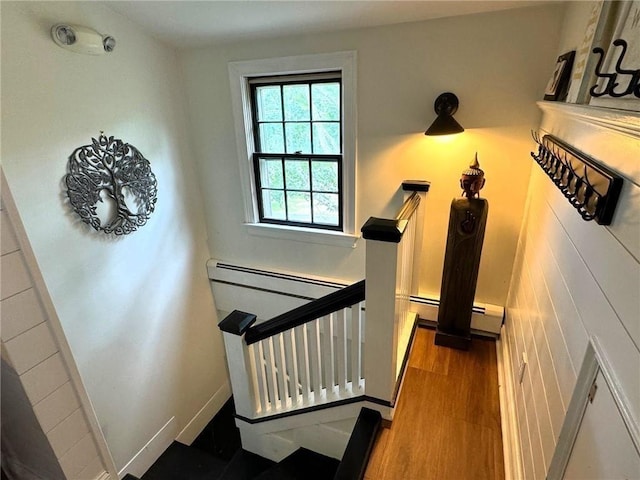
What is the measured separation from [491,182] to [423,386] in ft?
4.18

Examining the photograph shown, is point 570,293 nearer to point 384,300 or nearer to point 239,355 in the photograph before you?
point 384,300

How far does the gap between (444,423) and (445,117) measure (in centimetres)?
162

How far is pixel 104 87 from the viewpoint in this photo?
2.04 metres

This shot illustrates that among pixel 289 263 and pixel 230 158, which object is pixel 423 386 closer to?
pixel 289 263

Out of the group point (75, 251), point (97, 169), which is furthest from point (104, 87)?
point (75, 251)

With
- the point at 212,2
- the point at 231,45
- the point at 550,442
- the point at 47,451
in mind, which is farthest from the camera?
the point at 231,45

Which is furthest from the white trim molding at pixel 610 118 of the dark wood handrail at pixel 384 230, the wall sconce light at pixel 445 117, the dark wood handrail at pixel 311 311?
the dark wood handrail at pixel 311 311

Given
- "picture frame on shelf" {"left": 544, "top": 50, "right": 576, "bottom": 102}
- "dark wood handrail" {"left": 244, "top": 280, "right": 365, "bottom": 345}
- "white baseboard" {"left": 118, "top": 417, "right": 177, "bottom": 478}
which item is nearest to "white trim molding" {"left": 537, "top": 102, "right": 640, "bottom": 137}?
"picture frame on shelf" {"left": 544, "top": 50, "right": 576, "bottom": 102}

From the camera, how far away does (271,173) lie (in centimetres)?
273

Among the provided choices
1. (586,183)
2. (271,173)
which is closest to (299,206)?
(271,173)

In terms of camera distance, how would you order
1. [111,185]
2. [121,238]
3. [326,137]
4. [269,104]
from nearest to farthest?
[111,185] < [121,238] < [326,137] < [269,104]

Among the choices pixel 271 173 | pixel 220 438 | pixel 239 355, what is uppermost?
pixel 271 173

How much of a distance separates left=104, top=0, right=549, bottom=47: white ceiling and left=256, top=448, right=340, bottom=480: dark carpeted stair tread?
2.54 meters

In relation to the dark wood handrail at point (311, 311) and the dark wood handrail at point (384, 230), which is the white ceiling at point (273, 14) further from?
the dark wood handrail at point (311, 311)
